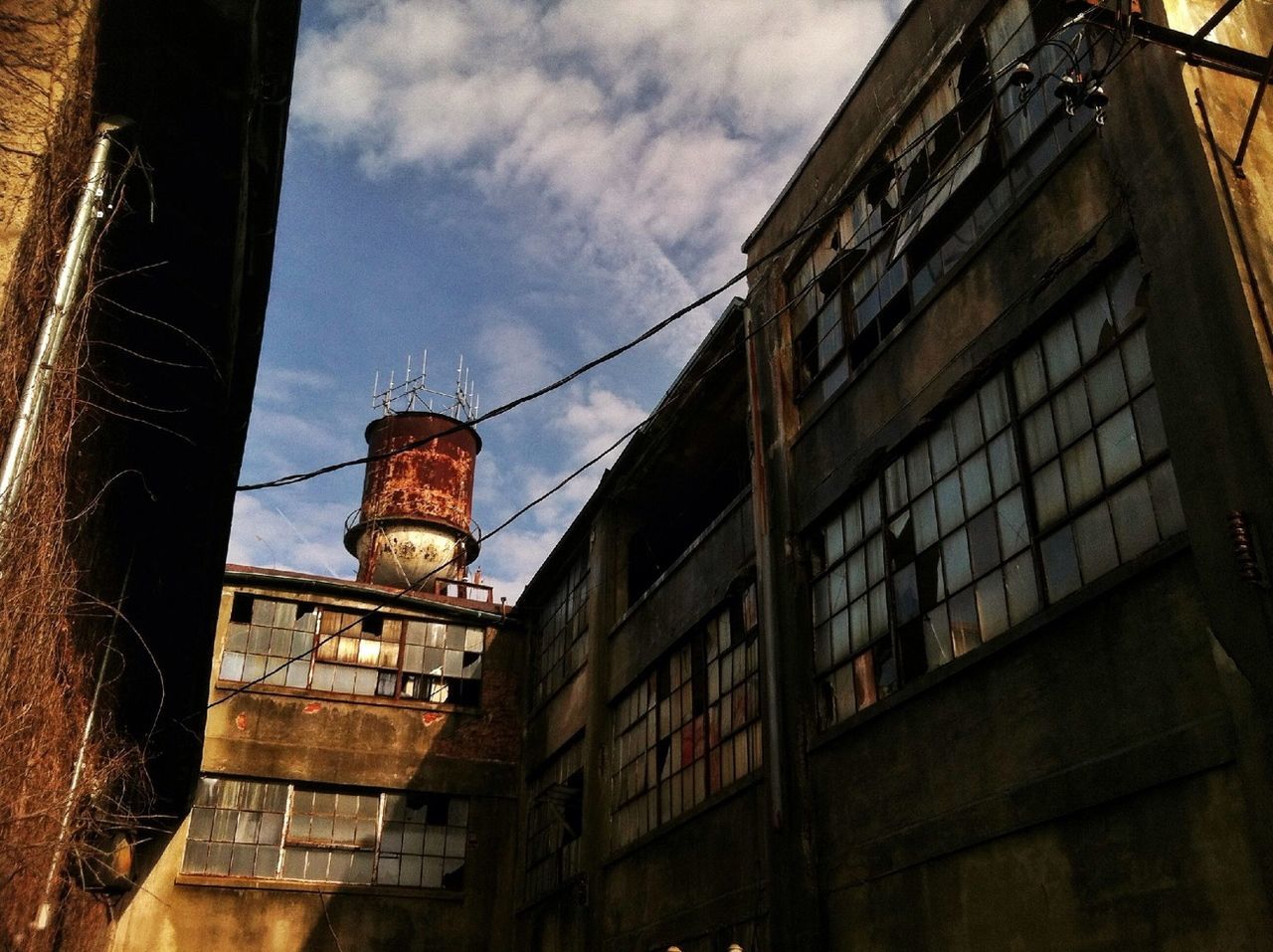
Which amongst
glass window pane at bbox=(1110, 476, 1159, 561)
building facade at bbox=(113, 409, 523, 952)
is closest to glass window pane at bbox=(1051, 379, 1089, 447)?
glass window pane at bbox=(1110, 476, 1159, 561)

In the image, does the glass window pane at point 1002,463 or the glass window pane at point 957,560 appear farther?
the glass window pane at point 957,560

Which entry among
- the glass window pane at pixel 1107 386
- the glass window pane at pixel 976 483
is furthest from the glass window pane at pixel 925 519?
the glass window pane at pixel 1107 386

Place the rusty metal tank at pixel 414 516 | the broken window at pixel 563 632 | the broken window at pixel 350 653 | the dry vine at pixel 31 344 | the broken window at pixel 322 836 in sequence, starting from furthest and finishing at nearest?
the rusty metal tank at pixel 414 516 < the broken window at pixel 350 653 < the broken window at pixel 563 632 < the broken window at pixel 322 836 < the dry vine at pixel 31 344

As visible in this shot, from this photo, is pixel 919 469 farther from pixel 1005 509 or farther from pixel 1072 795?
pixel 1072 795

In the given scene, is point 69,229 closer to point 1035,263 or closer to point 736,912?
point 1035,263

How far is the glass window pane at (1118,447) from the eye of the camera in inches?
298

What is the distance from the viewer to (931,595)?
9.55 meters

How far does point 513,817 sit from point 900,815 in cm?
1245

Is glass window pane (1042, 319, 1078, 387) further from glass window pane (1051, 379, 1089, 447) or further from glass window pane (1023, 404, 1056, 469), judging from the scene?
glass window pane (1023, 404, 1056, 469)

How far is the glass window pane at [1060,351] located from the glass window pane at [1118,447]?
2.12 feet

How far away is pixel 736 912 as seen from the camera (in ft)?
38.7

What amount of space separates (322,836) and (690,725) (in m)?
8.25

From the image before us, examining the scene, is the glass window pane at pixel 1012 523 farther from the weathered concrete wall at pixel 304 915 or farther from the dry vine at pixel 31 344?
the weathered concrete wall at pixel 304 915

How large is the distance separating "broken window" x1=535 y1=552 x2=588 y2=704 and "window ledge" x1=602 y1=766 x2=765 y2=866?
3876 mm
